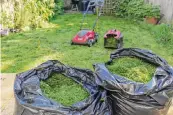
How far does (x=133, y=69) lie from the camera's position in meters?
2.62

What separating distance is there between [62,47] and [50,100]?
3803 mm

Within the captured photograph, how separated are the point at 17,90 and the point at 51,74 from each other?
44 centimetres

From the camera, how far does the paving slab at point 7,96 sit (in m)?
3.22

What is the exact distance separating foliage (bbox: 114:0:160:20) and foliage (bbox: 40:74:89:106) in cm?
563

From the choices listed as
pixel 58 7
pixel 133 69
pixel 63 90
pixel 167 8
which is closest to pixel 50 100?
pixel 63 90

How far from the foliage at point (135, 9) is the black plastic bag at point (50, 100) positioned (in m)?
5.52

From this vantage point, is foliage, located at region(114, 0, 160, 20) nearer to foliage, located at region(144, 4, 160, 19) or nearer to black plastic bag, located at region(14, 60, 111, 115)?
foliage, located at region(144, 4, 160, 19)

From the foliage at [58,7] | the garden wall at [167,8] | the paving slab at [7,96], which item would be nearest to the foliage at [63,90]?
the paving slab at [7,96]

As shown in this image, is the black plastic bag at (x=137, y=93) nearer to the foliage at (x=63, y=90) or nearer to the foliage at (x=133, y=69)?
the foliage at (x=133, y=69)

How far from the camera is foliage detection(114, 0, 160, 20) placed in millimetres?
7703

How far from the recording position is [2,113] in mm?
3174

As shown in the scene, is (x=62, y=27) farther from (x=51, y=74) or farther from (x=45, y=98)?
(x=45, y=98)

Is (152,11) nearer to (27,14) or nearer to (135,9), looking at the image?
(135,9)

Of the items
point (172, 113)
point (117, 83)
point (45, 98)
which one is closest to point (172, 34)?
point (172, 113)
